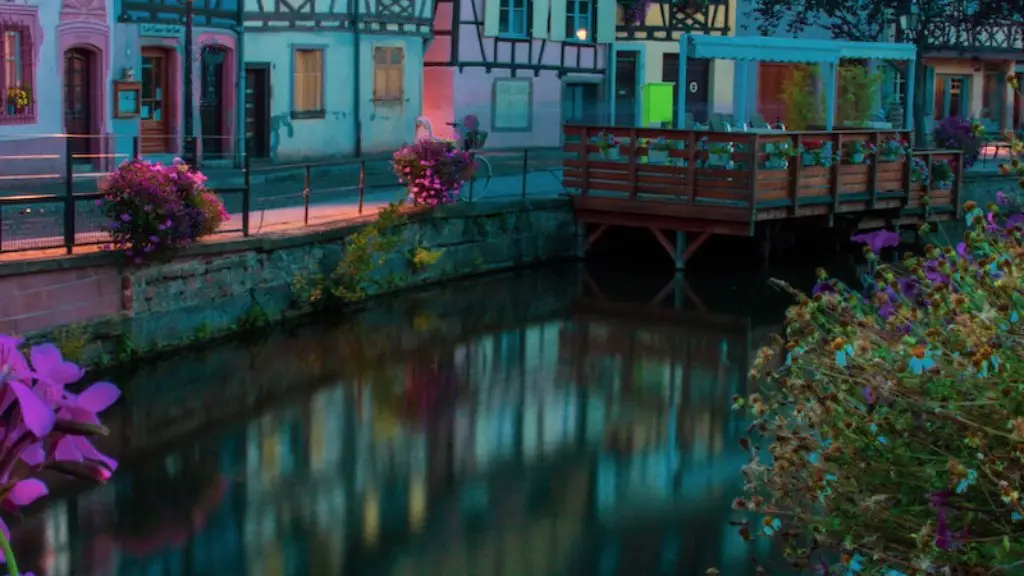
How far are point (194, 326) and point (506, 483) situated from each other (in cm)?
471

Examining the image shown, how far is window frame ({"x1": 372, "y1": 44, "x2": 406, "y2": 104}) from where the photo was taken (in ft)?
94.3

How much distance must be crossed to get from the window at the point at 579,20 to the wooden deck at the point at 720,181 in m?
12.7

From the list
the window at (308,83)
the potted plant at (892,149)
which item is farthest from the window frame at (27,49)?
the potted plant at (892,149)

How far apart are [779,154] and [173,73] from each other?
30.8 ft

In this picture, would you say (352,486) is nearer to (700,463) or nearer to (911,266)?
(700,463)

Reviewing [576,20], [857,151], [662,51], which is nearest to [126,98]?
[857,151]

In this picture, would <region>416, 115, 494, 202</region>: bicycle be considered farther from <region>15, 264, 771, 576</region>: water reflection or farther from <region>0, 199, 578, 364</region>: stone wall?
<region>15, 264, 771, 576</region>: water reflection

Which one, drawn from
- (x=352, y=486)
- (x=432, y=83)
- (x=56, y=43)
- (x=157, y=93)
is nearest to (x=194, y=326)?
(x=352, y=486)

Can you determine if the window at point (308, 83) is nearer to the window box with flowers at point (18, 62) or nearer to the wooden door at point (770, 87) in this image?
the window box with flowers at point (18, 62)

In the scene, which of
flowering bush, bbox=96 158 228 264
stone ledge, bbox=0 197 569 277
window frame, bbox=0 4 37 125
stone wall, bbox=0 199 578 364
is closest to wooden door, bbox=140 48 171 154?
window frame, bbox=0 4 37 125

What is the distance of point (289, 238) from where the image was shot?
632 inches

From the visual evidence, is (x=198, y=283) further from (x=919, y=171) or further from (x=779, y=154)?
(x=919, y=171)

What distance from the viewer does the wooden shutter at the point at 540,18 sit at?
32.7 meters

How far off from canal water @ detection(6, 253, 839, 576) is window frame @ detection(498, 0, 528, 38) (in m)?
15.0
